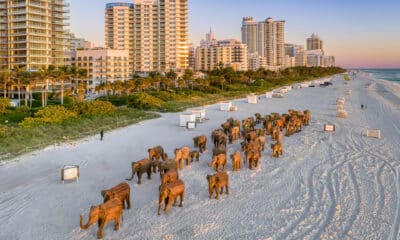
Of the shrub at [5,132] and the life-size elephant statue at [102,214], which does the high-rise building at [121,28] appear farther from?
the life-size elephant statue at [102,214]

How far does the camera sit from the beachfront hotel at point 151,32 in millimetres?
129750

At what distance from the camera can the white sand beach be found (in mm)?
11102

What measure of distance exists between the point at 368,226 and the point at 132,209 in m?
8.13

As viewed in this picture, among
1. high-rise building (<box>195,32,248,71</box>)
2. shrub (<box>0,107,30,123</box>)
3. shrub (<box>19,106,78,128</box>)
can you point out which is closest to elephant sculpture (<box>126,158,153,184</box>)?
shrub (<box>19,106,78,128</box>)

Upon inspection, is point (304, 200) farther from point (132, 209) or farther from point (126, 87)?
point (126, 87)

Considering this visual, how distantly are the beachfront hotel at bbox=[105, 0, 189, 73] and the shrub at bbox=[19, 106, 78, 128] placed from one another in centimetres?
9623

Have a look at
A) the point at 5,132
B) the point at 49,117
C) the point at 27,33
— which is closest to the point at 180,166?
the point at 5,132

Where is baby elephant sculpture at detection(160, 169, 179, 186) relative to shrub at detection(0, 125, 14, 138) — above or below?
below

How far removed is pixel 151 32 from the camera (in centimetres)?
13225

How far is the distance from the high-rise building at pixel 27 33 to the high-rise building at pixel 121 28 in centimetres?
4632

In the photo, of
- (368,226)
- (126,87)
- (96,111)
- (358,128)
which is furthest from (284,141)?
(126,87)

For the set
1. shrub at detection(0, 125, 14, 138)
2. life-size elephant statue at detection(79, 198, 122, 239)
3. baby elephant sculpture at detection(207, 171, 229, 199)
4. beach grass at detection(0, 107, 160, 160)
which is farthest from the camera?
shrub at detection(0, 125, 14, 138)

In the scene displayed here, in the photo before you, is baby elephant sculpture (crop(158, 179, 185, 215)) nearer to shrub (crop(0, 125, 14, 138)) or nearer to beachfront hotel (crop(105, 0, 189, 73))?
shrub (crop(0, 125, 14, 138))

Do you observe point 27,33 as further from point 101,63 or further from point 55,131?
point 55,131
